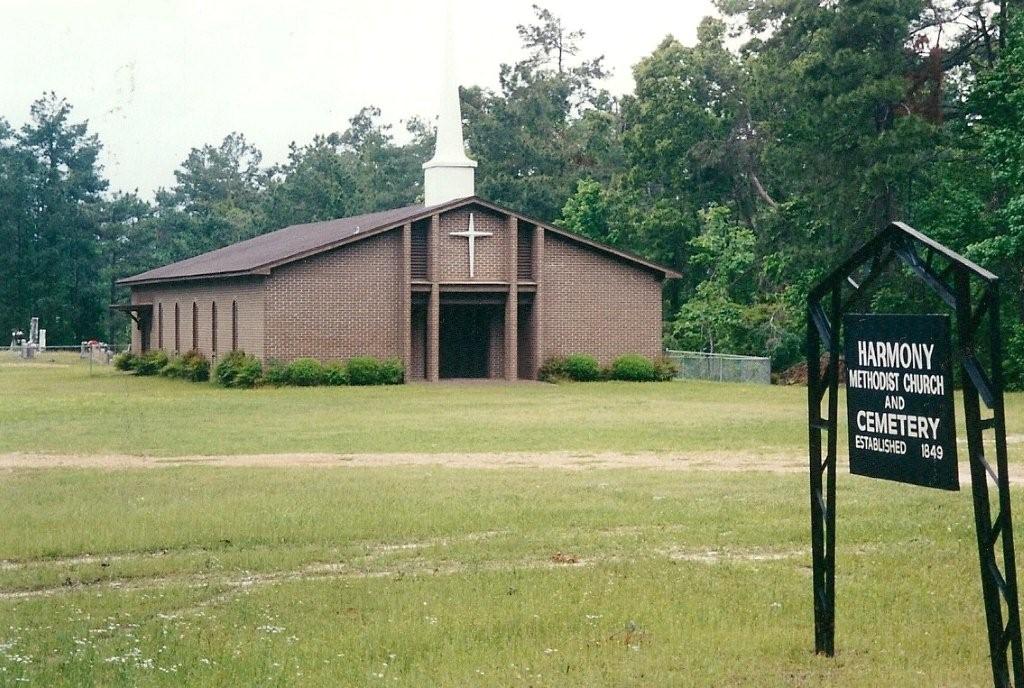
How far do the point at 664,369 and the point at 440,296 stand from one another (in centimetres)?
736

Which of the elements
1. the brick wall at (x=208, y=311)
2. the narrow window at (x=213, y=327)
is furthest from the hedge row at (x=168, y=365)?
the brick wall at (x=208, y=311)

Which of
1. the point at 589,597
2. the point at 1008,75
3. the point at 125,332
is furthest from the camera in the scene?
the point at 125,332

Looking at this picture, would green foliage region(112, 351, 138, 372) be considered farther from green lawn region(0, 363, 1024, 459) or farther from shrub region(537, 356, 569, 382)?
shrub region(537, 356, 569, 382)

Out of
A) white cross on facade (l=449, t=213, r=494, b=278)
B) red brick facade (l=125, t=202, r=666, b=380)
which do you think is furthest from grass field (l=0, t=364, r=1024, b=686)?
white cross on facade (l=449, t=213, r=494, b=278)

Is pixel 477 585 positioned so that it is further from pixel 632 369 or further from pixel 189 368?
pixel 189 368

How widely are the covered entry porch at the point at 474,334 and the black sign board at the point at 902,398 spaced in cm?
3635

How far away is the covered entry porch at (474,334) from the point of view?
45531mm

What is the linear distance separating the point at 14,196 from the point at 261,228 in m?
22.4

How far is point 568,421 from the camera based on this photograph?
29.5 metres

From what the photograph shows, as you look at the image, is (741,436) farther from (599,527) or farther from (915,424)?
(915,424)

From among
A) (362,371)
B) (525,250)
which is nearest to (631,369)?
(525,250)

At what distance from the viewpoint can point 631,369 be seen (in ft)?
151

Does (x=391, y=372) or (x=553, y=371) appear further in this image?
(x=553, y=371)

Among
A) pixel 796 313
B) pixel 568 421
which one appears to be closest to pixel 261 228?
pixel 796 313
